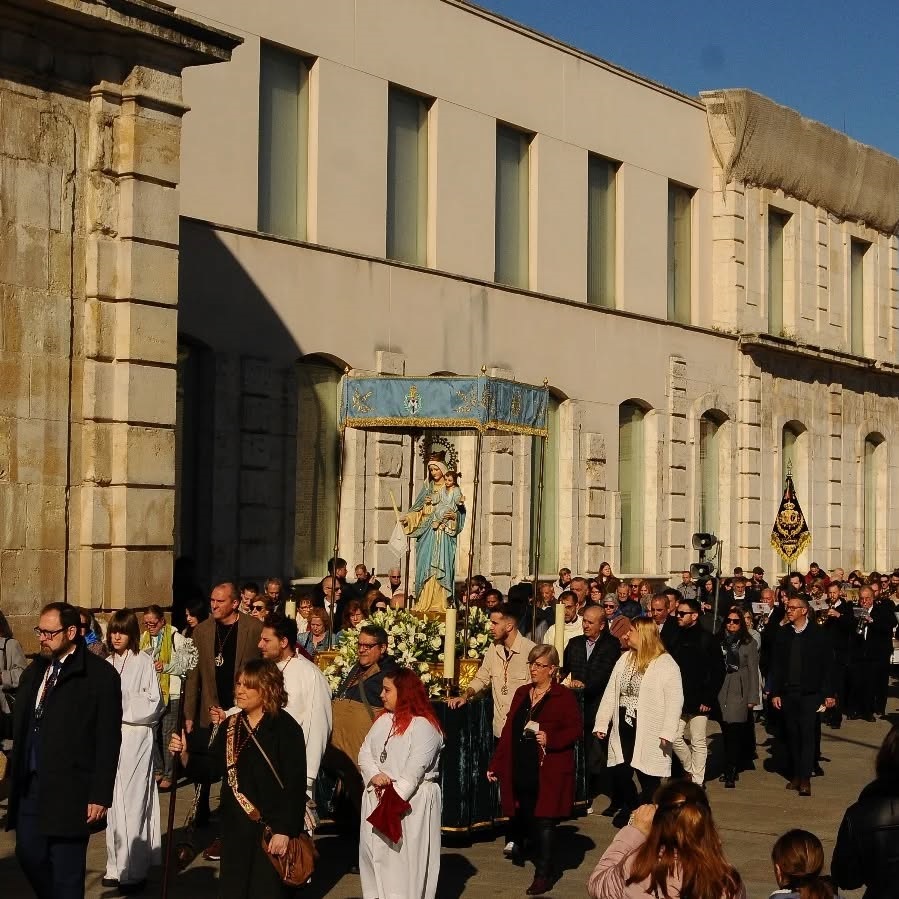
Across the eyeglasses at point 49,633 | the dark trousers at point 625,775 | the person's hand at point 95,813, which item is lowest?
the dark trousers at point 625,775

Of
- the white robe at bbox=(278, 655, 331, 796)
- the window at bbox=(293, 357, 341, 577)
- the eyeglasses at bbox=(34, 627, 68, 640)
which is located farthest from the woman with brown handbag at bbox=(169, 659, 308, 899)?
the window at bbox=(293, 357, 341, 577)

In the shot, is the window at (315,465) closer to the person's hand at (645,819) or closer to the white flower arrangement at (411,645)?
the white flower arrangement at (411,645)

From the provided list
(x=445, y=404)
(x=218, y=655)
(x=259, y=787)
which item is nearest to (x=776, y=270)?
→ (x=445, y=404)

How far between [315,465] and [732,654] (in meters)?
9.22

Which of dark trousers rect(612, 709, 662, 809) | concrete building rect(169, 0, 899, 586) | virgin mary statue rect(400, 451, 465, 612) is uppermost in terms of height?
concrete building rect(169, 0, 899, 586)

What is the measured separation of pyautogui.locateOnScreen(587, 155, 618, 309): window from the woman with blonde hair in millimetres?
25826

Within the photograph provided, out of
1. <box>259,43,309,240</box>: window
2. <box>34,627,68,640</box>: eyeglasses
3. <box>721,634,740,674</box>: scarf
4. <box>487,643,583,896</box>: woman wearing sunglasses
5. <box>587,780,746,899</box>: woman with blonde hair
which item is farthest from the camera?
<box>259,43,309,240</box>: window

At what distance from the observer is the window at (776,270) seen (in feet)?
128

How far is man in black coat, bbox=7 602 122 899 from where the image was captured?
10000mm

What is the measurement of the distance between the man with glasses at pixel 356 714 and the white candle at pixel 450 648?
3.03 ft

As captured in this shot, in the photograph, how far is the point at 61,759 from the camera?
1002 cm

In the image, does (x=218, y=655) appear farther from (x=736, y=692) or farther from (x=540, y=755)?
(x=736, y=692)

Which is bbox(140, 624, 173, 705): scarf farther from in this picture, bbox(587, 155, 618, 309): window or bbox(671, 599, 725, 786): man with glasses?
bbox(587, 155, 618, 309): window

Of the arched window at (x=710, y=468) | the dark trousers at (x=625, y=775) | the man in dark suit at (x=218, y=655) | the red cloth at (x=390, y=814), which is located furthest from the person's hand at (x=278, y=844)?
the arched window at (x=710, y=468)
